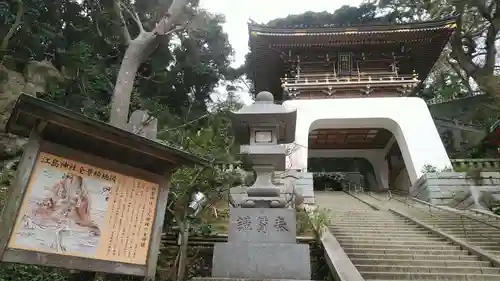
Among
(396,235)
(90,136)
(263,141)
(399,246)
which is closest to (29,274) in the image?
(90,136)

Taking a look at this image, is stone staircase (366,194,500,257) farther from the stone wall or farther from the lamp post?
the lamp post

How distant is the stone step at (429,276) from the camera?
5.32 meters

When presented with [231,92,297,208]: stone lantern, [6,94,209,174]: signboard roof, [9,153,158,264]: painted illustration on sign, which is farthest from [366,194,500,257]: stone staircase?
[9,153,158,264]: painted illustration on sign

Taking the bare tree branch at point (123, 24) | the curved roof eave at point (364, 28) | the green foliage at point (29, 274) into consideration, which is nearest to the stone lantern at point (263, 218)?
the green foliage at point (29, 274)

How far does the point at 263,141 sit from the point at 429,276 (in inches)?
120

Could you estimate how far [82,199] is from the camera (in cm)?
350

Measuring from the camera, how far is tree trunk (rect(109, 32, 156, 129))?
928 cm

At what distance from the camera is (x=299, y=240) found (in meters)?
6.50

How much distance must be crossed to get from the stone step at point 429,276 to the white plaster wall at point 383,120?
898cm

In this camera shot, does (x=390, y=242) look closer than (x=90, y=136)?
No

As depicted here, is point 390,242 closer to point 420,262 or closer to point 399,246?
point 399,246

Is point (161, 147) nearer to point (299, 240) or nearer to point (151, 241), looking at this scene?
point (151, 241)

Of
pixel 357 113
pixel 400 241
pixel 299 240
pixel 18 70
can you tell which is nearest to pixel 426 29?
pixel 357 113

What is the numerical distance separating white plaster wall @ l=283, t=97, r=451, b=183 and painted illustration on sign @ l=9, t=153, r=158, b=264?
11.0m
